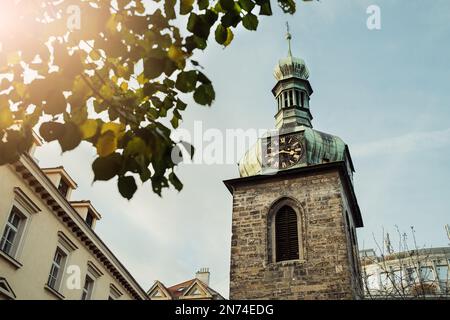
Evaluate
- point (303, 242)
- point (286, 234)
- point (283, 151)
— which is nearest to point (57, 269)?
point (286, 234)

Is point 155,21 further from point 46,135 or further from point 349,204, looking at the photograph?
point 349,204

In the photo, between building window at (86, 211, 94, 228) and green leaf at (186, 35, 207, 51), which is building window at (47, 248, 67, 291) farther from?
green leaf at (186, 35, 207, 51)

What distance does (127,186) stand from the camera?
3.34m

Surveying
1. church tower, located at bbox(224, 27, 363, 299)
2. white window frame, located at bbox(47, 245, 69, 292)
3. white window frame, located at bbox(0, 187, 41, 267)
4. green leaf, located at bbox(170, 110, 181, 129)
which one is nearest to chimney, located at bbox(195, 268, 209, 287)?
church tower, located at bbox(224, 27, 363, 299)

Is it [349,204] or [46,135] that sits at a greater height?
[349,204]

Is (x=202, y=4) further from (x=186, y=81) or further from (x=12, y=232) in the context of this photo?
(x=12, y=232)

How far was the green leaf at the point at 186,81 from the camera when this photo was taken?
3.70 m

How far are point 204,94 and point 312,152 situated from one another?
672 inches

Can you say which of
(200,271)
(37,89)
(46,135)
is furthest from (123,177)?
(200,271)

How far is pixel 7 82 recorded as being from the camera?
3.67 meters

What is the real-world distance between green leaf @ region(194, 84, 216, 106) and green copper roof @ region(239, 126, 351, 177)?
16.4m

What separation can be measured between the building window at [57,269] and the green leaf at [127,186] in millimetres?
13994

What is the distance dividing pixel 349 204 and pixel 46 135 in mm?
18594

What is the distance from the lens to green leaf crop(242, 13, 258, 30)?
157 inches
